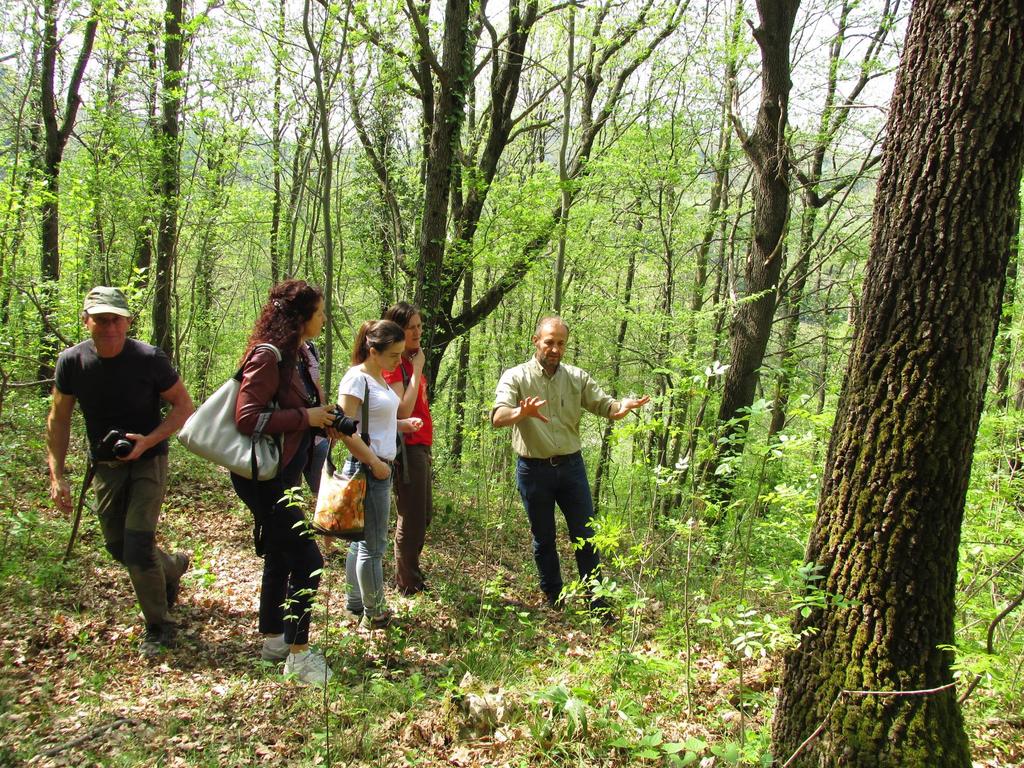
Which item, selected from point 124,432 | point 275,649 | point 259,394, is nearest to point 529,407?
point 259,394

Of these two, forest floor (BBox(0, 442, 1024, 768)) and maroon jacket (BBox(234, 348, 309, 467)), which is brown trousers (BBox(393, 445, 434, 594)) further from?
maroon jacket (BBox(234, 348, 309, 467))

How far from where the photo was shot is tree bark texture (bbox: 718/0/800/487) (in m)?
6.27

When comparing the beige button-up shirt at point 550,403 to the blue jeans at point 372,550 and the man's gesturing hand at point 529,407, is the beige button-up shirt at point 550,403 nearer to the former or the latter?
the man's gesturing hand at point 529,407

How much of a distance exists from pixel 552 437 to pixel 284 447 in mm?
1943

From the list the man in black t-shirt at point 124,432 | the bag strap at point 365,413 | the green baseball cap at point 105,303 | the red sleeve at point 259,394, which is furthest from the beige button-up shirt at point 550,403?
the green baseball cap at point 105,303

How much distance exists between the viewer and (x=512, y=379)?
15.4 ft

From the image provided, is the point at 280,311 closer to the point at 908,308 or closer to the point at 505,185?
the point at 908,308

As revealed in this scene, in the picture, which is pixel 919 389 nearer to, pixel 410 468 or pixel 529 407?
pixel 529 407

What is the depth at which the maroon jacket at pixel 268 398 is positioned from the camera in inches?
130

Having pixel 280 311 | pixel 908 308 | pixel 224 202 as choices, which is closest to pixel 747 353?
pixel 908 308

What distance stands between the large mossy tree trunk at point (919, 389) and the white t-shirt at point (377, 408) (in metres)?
2.60

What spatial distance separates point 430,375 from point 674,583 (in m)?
4.39

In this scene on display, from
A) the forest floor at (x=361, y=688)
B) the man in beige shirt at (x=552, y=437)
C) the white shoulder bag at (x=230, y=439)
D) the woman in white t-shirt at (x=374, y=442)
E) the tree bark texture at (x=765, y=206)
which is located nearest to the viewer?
the forest floor at (x=361, y=688)

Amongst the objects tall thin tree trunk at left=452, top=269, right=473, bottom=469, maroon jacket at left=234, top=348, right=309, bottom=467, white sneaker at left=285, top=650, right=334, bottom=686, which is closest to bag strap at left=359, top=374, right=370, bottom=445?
maroon jacket at left=234, top=348, right=309, bottom=467
